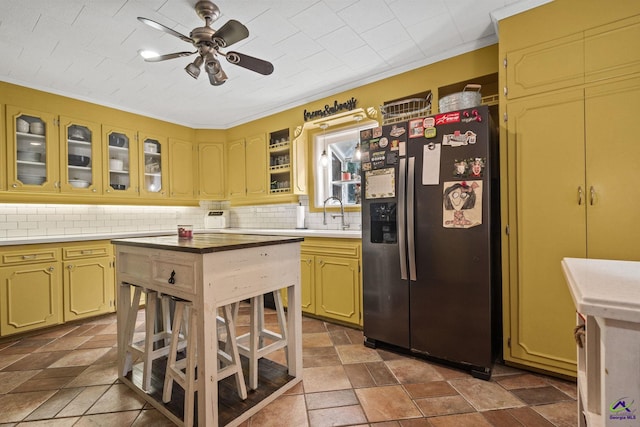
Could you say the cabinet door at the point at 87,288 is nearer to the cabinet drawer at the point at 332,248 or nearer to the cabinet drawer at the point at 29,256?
the cabinet drawer at the point at 29,256

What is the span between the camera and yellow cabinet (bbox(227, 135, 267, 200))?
429 cm

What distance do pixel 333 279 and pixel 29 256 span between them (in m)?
2.98

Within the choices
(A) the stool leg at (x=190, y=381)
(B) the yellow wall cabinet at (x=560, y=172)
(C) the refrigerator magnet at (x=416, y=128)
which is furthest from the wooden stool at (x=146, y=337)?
(B) the yellow wall cabinet at (x=560, y=172)

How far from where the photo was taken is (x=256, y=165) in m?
4.36

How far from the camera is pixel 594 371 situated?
33.5 inches

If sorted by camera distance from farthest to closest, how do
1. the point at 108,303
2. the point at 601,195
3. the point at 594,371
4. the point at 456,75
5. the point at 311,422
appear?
the point at 108,303 → the point at 456,75 → the point at 601,195 → the point at 311,422 → the point at 594,371

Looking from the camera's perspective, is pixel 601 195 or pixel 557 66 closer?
pixel 601 195

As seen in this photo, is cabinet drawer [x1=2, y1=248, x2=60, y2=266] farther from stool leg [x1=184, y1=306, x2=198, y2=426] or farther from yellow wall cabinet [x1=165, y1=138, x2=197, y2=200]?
stool leg [x1=184, y1=306, x2=198, y2=426]

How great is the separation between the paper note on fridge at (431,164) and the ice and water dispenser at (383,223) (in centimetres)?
33

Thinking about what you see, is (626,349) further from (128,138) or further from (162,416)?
(128,138)

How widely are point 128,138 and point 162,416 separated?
3.53 meters

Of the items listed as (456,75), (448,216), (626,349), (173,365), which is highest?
(456,75)

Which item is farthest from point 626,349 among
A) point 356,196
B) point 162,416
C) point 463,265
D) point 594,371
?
point 356,196

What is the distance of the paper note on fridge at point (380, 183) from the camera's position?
2355 mm
